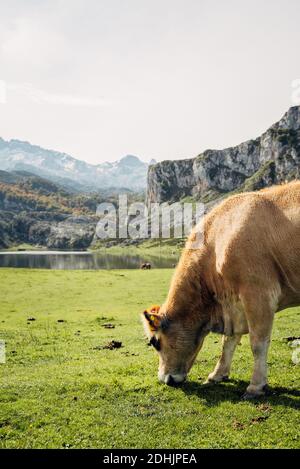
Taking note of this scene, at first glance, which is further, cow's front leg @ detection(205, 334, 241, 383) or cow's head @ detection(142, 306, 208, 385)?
cow's front leg @ detection(205, 334, 241, 383)

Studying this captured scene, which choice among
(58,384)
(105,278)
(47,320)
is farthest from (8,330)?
(105,278)

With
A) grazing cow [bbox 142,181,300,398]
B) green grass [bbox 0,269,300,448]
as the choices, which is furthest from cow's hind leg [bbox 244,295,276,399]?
green grass [bbox 0,269,300,448]

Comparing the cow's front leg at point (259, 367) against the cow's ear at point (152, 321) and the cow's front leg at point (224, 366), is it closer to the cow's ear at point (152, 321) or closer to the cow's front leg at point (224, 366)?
the cow's front leg at point (224, 366)

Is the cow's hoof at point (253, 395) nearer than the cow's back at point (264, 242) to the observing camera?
No

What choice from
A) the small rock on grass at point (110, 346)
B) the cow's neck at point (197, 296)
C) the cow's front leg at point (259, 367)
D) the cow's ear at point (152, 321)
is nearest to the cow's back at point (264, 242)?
the cow's neck at point (197, 296)

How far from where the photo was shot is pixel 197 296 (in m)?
9.91

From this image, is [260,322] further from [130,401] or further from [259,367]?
[130,401]

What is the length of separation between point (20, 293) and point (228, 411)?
36513 mm

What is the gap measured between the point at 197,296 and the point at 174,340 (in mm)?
1211

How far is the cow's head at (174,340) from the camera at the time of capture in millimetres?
9922

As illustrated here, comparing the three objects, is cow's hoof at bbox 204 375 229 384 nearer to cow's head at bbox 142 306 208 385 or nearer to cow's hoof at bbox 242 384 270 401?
cow's head at bbox 142 306 208 385

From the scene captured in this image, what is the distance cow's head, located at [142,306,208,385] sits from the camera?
9.92 meters

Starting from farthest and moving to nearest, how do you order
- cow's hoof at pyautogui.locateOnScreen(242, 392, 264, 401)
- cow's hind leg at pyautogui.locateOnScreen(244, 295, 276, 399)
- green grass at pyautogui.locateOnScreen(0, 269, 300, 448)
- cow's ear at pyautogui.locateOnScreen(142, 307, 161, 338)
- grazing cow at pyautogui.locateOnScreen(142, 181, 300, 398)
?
cow's ear at pyautogui.locateOnScreen(142, 307, 161, 338) < cow's hoof at pyautogui.locateOnScreen(242, 392, 264, 401) < grazing cow at pyautogui.locateOnScreen(142, 181, 300, 398) < cow's hind leg at pyautogui.locateOnScreen(244, 295, 276, 399) < green grass at pyautogui.locateOnScreen(0, 269, 300, 448)
